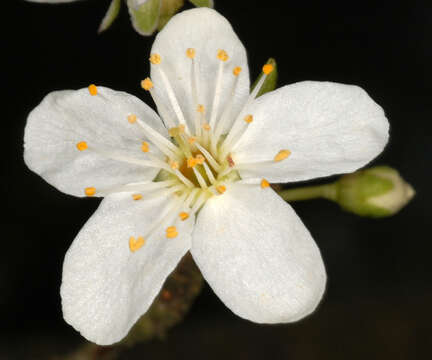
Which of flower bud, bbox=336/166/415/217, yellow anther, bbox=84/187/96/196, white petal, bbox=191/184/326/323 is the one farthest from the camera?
flower bud, bbox=336/166/415/217

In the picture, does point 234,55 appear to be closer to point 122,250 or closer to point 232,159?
point 232,159

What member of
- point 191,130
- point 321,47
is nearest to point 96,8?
point 321,47

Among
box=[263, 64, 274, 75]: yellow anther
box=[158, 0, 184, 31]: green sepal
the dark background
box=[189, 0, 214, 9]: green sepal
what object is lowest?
the dark background

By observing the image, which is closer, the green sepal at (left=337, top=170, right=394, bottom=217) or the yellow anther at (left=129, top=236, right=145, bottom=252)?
the yellow anther at (left=129, top=236, right=145, bottom=252)

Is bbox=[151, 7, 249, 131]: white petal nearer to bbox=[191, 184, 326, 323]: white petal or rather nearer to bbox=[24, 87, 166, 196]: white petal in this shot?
bbox=[24, 87, 166, 196]: white petal

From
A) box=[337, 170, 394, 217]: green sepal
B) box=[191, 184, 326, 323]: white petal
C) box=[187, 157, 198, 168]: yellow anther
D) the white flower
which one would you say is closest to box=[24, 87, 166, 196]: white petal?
the white flower

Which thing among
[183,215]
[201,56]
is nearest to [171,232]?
[183,215]
